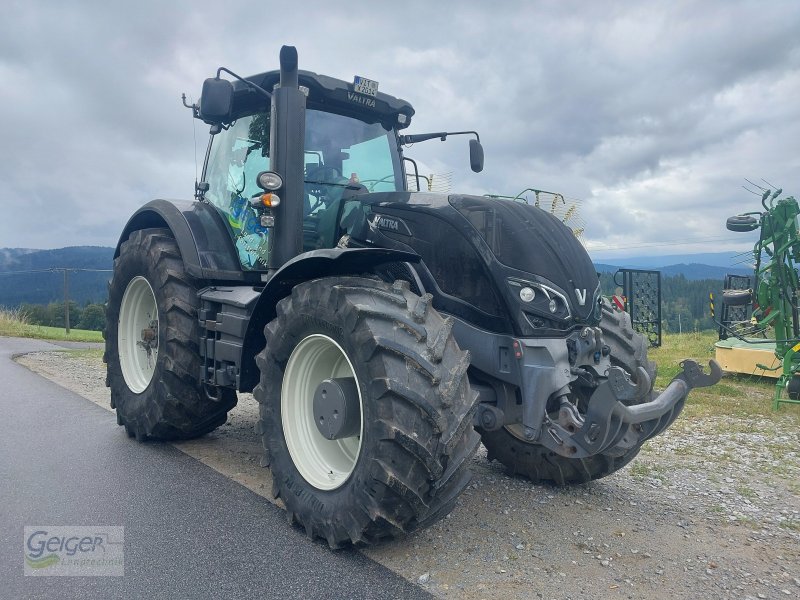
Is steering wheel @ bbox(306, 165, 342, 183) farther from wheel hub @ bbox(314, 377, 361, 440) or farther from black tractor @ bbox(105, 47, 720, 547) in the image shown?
wheel hub @ bbox(314, 377, 361, 440)

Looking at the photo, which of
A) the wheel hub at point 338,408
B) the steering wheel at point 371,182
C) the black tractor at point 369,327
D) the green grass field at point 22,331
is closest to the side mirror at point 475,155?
the black tractor at point 369,327

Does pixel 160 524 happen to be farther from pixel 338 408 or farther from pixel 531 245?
pixel 531 245

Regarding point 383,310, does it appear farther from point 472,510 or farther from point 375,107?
point 375,107

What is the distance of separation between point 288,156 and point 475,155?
1.90m

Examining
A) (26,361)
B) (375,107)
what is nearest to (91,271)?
(26,361)

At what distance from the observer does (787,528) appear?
3.42 metres

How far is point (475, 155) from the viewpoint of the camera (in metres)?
5.19

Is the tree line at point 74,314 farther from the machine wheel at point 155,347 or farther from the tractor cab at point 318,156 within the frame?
the tractor cab at point 318,156

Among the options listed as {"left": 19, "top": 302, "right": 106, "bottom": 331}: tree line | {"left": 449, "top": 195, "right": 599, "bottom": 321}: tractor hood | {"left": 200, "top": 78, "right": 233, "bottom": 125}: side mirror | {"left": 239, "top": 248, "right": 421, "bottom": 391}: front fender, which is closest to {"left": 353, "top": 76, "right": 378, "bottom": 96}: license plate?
{"left": 200, "top": 78, "right": 233, "bottom": 125}: side mirror

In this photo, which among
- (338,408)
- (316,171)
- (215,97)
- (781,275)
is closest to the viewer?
(338,408)

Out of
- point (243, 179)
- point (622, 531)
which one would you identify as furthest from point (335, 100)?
point (622, 531)

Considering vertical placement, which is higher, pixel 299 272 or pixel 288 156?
pixel 288 156

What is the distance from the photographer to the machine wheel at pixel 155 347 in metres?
4.49

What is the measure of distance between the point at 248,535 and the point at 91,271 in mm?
18308
